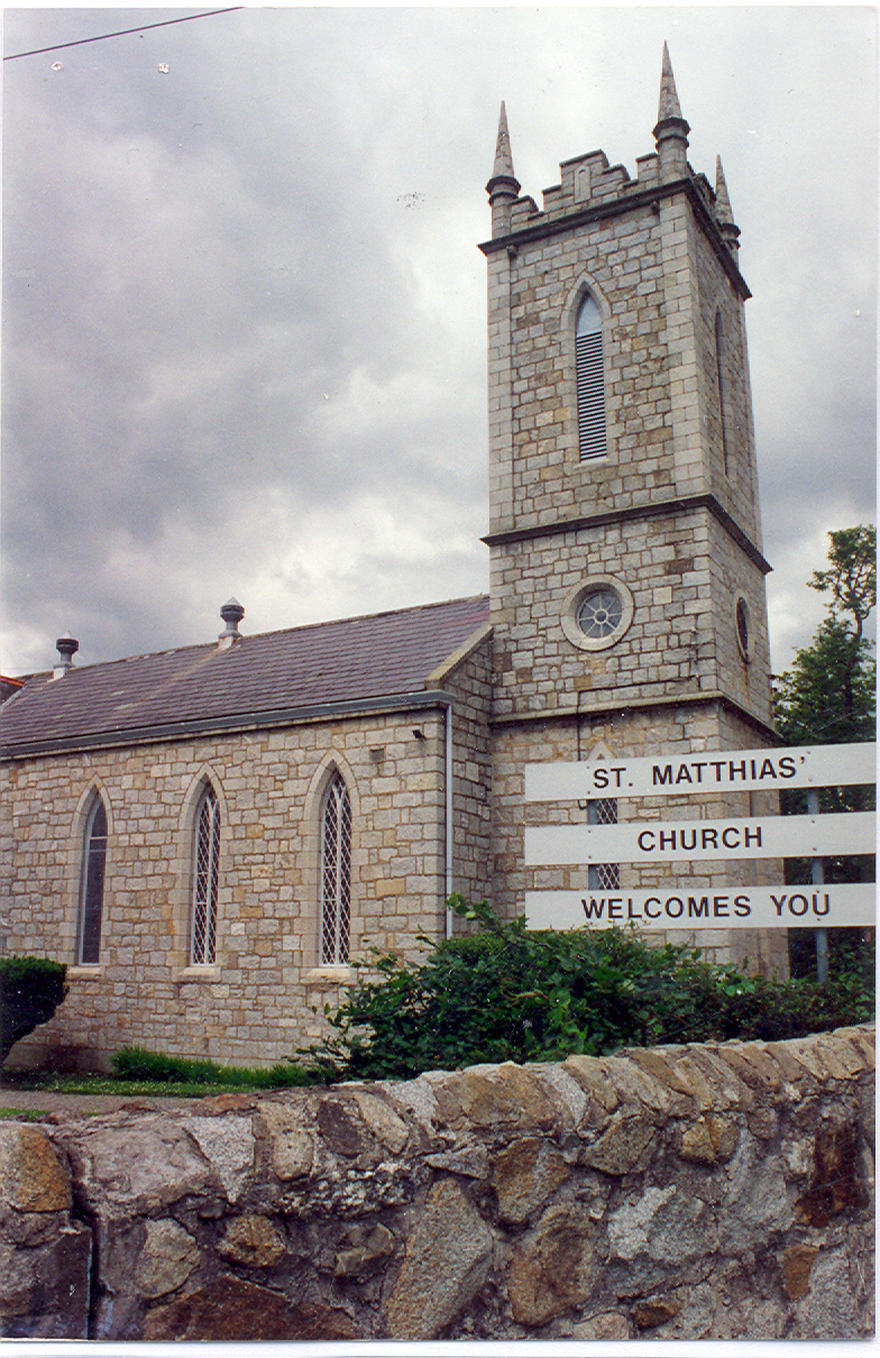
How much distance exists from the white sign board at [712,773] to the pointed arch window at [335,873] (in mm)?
6234

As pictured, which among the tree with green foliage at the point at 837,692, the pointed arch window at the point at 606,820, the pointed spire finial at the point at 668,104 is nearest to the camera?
the tree with green foliage at the point at 837,692

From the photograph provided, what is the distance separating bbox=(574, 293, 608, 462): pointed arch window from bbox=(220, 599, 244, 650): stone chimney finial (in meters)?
6.82

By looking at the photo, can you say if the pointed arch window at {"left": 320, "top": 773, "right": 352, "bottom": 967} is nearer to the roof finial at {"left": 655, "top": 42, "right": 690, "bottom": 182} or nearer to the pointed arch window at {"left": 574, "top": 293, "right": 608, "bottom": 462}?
the pointed arch window at {"left": 574, "top": 293, "right": 608, "bottom": 462}

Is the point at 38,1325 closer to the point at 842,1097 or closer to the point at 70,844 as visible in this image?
the point at 842,1097

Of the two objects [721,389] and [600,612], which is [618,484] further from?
[721,389]

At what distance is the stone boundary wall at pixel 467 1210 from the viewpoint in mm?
2895

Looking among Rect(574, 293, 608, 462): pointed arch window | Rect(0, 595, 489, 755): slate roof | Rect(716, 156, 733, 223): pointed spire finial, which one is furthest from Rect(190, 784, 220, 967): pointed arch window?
Rect(716, 156, 733, 223): pointed spire finial

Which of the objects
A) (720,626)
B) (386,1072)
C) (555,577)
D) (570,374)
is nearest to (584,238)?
(570,374)

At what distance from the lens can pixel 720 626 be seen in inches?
473

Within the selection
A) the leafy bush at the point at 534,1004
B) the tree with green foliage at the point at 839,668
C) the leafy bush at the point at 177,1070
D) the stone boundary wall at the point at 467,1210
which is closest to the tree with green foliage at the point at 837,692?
the tree with green foliage at the point at 839,668

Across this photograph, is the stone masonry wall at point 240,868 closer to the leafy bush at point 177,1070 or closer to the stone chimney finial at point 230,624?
the leafy bush at point 177,1070

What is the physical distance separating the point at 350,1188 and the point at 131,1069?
34.0 feet

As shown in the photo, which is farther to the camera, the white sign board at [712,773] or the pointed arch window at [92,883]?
the pointed arch window at [92,883]

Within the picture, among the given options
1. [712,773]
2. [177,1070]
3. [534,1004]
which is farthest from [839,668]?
[177,1070]
